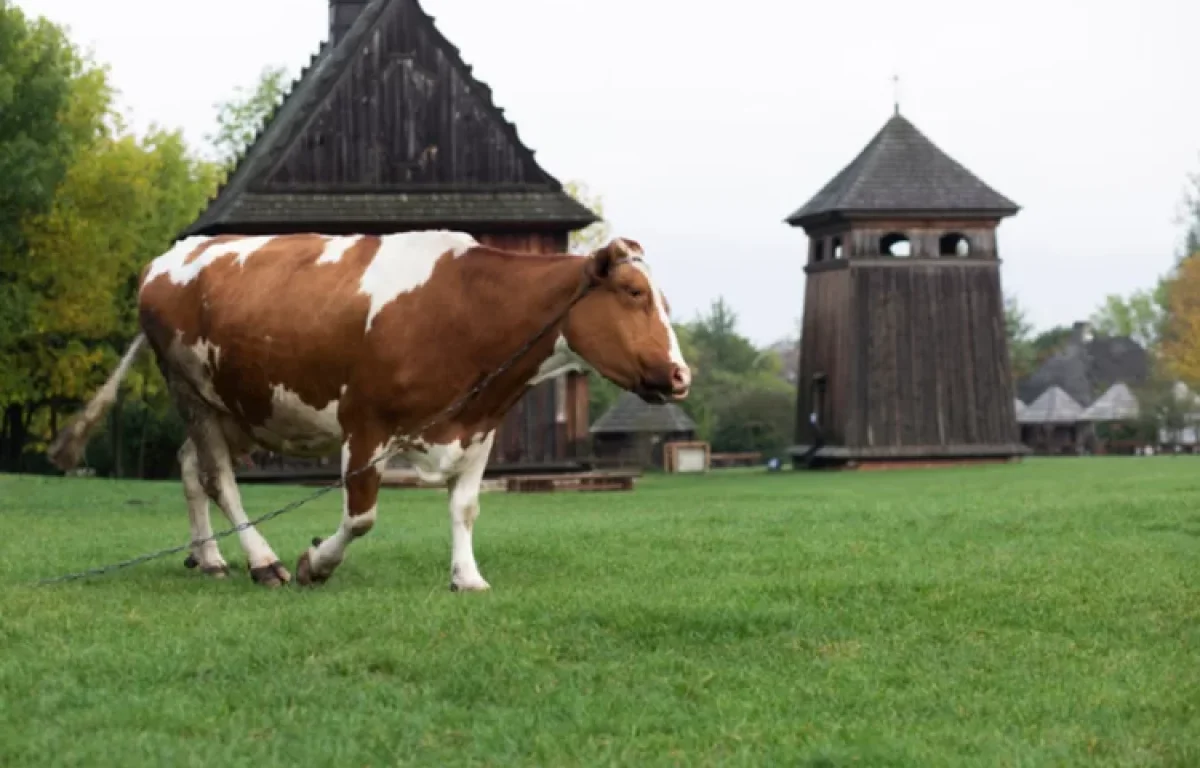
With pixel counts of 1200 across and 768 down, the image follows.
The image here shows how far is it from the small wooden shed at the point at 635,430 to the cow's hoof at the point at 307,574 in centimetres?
5506

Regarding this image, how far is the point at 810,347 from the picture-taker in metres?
51.2

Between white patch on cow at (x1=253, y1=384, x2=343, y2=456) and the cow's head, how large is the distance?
5.33 ft

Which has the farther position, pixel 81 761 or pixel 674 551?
pixel 674 551

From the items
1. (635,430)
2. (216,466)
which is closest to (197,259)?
(216,466)

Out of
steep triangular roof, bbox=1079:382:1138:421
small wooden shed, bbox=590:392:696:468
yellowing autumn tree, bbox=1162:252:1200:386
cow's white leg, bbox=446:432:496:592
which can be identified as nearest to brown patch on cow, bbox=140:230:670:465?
cow's white leg, bbox=446:432:496:592

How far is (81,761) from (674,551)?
7.19 meters

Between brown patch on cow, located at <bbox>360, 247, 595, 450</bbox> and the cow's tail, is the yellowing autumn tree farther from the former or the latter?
brown patch on cow, located at <bbox>360, 247, 595, 450</bbox>

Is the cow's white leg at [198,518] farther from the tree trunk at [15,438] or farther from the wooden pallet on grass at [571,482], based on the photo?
the tree trunk at [15,438]

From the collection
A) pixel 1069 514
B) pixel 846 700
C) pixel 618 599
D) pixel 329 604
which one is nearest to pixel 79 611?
pixel 329 604

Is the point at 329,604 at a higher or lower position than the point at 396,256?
lower

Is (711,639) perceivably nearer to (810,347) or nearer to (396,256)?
(396,256)

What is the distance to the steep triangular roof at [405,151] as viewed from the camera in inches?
1384

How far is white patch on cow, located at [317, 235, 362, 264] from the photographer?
470 inches

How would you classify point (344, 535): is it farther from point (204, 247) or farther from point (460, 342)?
point (204, 247)
